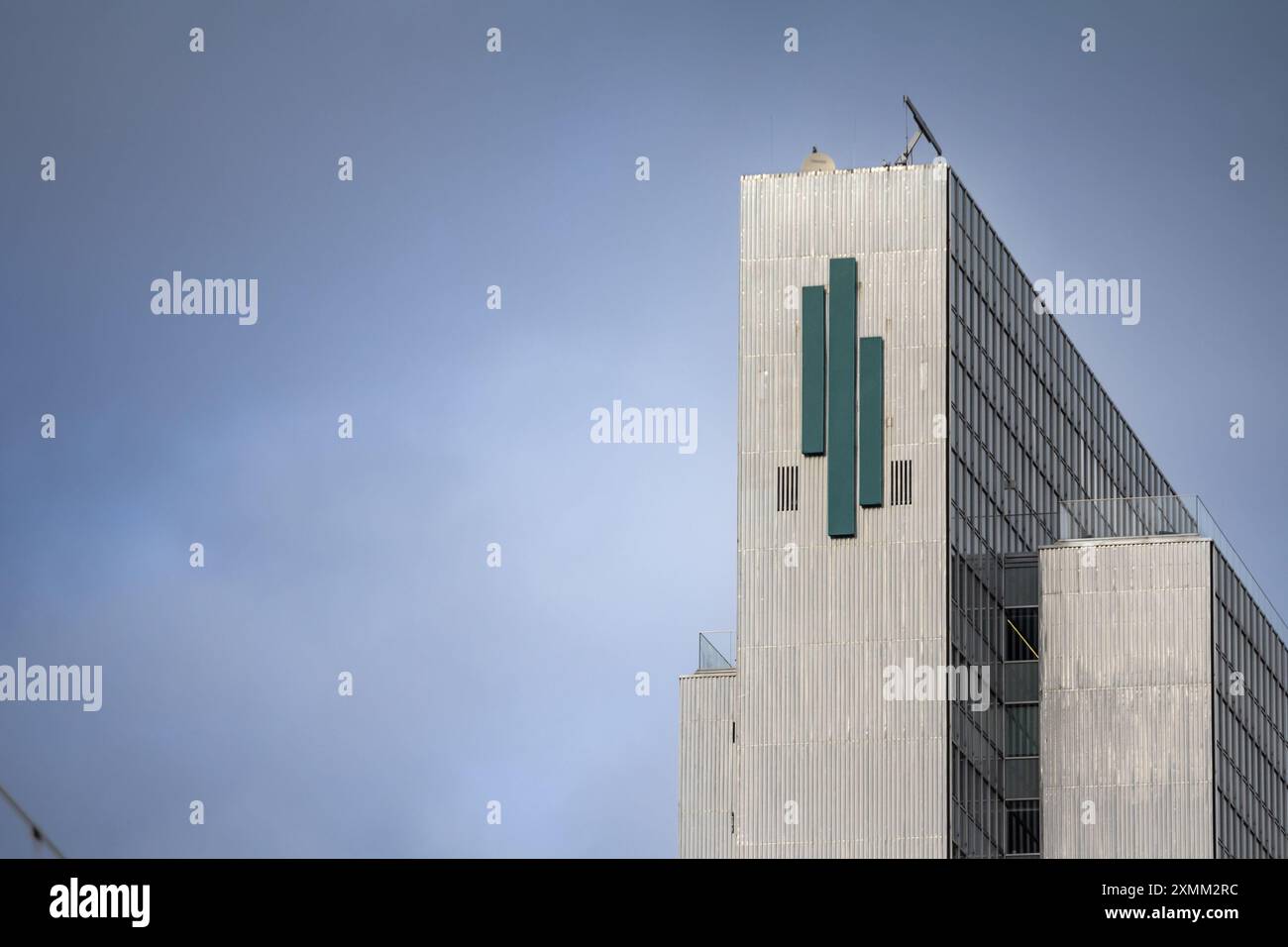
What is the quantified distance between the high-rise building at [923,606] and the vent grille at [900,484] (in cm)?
10

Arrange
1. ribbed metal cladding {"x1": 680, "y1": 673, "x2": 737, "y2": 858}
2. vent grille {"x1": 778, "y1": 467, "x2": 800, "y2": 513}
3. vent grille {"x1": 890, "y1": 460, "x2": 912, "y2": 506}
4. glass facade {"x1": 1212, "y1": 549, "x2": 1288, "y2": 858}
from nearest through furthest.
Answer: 1. vent grille {"x1": 890, "y1": 460, "x2": 912, "y2": 506}
2. vent grille {"x1": 778, "y1": 467, "x2": 800, "y2": 513}
3. glass facade {"x1": 1212, "y1": 549, "x2": 1288, "y2": 858}
4. ribbed metal cladding {"x1": 680, "y1": 673, "x2": 737, "y2": 858}

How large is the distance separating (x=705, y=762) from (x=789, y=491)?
15453 millimetres

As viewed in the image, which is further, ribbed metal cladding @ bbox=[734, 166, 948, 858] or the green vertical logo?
the green vertical logo

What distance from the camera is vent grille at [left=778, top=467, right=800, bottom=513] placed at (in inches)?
3686

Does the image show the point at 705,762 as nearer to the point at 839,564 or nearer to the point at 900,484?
the point at 839,564

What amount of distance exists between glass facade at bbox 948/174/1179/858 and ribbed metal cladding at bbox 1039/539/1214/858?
4.21 feet

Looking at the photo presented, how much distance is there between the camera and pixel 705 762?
104 m

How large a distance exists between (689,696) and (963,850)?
1666 cm

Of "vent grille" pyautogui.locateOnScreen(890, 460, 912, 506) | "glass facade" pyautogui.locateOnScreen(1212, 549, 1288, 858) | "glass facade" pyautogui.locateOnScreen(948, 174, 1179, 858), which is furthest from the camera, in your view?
"glass facade" pyautogui.locateOnScreen(1212, 549, 1288, 858)

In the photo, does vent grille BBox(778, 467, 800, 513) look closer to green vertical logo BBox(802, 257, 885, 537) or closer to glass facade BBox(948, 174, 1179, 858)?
green vertical logo BBox(802, 257, 885, 537)
